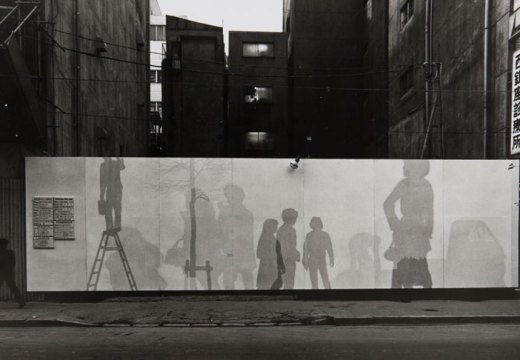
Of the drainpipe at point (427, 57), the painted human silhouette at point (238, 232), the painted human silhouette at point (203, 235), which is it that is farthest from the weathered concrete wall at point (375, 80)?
the painted human silhouette at point (203, 235)

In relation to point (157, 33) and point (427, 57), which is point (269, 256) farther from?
point (157, 33)

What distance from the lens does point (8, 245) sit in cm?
1133

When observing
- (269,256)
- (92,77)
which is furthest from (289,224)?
(92,77)

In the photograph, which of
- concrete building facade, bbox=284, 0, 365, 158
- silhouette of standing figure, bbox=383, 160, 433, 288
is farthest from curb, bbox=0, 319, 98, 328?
concrete building facade, bbox=284, 0, 365, 158

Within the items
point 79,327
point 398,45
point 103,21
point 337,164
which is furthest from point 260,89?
point 79,327

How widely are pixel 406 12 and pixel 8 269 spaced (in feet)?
73.9

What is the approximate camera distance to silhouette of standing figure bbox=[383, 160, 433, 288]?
11.8m

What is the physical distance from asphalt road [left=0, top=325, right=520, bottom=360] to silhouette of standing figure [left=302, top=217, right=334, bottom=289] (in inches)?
96.2

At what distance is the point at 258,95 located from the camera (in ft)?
122

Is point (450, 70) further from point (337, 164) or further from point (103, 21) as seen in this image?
point (103, 21)

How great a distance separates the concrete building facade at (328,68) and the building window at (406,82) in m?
12.1

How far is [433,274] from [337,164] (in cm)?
361

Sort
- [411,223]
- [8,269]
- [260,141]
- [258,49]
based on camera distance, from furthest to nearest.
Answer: [260,141] < [258,49] < [411,223] < [8,269]

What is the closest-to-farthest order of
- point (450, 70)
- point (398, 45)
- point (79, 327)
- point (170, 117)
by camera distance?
point (79, 327) < point (450, 70) < point (398, 45) < point (170, 117)
